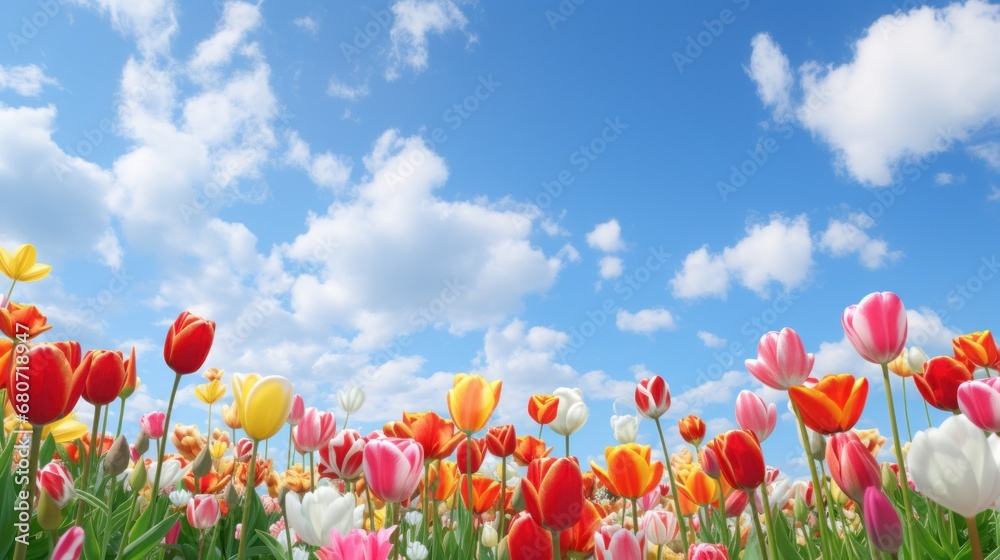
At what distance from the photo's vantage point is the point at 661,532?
2.72 meters

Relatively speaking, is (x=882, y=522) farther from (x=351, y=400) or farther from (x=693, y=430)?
(x=351, y=400)

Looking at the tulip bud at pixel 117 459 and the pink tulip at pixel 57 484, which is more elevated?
Answer: the tulip bud at pixel 117 459

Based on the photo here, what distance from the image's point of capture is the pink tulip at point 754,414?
291 cm

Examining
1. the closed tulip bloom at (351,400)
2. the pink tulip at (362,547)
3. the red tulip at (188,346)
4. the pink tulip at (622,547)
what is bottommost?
the pink tulip at (622,547)

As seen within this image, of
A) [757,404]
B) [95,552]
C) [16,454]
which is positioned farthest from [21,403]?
[757,404]

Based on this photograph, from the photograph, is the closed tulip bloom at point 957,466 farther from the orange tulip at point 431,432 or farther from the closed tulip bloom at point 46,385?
the closed tulip bloom at point 46,385

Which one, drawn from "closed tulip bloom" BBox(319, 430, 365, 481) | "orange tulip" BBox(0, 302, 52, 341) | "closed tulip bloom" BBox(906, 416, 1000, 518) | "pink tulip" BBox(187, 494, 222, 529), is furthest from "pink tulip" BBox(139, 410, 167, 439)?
"closed tulip bloom" BBox(906, 416, 1000, 518)

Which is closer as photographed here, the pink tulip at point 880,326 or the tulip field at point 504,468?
the tulip field at point 504,468

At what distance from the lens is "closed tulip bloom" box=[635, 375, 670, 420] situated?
369 cm

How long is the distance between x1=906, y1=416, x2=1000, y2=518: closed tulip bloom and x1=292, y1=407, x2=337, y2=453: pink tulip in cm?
219

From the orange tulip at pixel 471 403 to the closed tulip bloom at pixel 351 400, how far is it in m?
2.69

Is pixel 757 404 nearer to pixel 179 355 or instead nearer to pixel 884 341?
pixel 884 341

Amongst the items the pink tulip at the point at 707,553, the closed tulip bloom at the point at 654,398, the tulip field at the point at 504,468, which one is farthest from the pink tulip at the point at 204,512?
the closed tulip bloom at the point at 654,398

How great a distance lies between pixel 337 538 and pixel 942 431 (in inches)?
55.0
